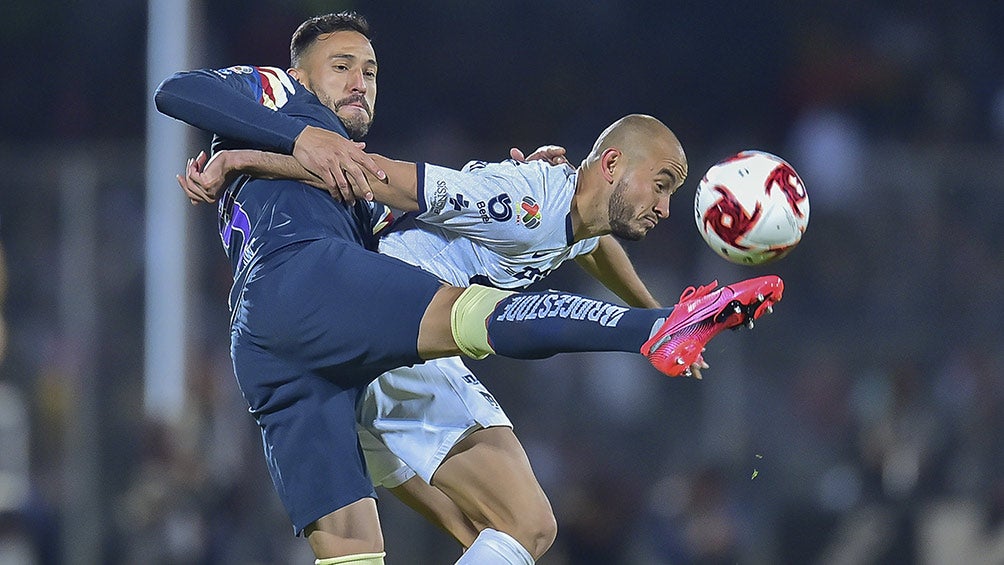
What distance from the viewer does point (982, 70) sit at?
8.05 meters

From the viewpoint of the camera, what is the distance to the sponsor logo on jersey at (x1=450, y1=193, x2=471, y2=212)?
3457mm

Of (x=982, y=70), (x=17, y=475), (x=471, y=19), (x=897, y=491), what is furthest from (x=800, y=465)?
(x=17, y=475)

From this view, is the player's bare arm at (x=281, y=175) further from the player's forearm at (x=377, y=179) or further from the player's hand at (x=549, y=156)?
the player's hand at (x=549, y=156)

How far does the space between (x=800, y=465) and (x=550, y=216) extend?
154 inches

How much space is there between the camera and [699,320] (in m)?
2.80

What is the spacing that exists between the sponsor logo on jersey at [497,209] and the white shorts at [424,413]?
1.51 feet

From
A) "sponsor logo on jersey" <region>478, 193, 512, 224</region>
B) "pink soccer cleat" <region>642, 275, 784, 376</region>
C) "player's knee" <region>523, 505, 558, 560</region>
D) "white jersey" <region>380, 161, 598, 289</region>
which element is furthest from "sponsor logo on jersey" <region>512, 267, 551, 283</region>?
"pink soccer cleat" <region>642, 275, 784, 376</region>

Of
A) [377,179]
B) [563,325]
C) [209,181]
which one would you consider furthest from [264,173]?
[563,325]

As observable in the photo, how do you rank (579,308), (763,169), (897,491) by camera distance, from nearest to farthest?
(579,308) → (763,169) → (897,491)

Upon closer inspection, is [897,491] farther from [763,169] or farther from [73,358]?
[73,358]

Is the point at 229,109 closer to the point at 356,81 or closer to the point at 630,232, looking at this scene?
the point at 356,81

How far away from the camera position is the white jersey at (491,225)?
3.48 m

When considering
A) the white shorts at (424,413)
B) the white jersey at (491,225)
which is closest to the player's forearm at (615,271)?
the white jersey at (491,225)

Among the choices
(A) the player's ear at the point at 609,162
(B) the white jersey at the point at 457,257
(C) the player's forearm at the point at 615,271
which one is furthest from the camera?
(C) the player's forearm at the point at 615,271
